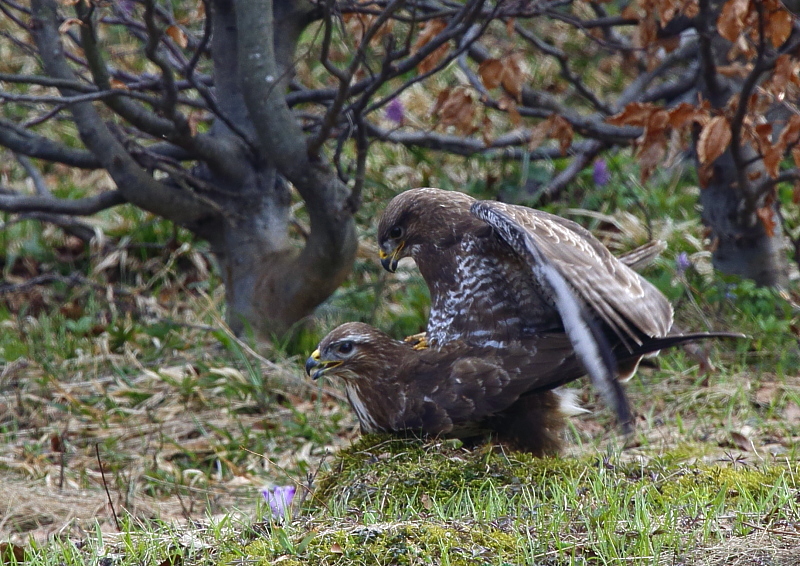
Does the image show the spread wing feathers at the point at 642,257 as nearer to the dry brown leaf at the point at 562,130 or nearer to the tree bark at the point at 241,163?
the dry brown leaf at the point at 562,130

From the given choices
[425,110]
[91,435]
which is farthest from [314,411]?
[425,110]

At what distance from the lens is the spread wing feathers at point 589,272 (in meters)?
3.18

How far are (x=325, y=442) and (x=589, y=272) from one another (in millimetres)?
1863

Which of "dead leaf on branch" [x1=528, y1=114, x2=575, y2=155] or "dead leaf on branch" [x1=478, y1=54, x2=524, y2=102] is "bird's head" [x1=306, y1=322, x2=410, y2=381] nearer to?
"dead leaf on branch" [x1=478, y1=54, x2=524, y2=102]

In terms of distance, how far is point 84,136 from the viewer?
4496 millimetres

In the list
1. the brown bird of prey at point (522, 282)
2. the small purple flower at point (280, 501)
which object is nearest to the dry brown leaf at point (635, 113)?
the brown bird of prey at point (522, 282)

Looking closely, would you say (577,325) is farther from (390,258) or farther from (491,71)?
(491,71)

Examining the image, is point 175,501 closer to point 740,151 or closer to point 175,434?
point 175,434

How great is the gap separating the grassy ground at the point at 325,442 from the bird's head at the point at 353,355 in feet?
0.94

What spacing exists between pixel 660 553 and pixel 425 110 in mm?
5473

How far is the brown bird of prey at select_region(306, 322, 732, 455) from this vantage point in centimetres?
345

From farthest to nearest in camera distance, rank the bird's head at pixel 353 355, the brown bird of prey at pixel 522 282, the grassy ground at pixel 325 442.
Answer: the bird's head at pixel 353 355
the brown bird of prey at pixel 522 282
the grassy ground at pixel 325 442

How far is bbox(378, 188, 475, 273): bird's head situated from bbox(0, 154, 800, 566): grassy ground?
2.81 feet

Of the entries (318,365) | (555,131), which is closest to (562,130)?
(555,131)
